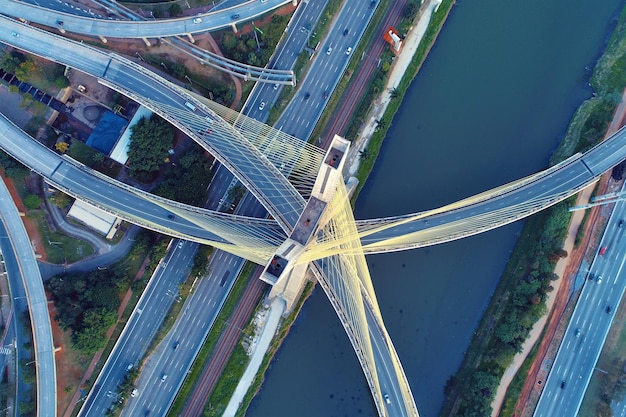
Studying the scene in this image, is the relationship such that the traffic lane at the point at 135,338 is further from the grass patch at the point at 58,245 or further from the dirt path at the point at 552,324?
the dirt path at the point at 552,324

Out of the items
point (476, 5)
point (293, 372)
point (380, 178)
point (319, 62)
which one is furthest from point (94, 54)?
point (476, 5)


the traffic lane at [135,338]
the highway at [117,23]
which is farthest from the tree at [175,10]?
the traffic lane at [135,338]

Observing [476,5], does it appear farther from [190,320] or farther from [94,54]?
[190,320]

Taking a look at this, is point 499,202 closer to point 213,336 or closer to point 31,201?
point 213,336

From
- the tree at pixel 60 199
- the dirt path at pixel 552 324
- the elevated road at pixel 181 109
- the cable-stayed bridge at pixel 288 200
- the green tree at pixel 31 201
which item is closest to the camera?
the cable-stayed bridge at pixel 288 200

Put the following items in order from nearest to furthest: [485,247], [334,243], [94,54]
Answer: [334,243], [94,54], [485,247]

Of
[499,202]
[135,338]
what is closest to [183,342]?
[135,338]
